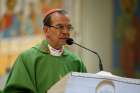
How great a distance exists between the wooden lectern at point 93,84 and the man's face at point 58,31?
809 millimetres

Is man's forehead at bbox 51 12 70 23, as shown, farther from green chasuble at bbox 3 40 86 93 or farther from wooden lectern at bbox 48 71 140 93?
wooden lectern at bbox 48 71 140 93

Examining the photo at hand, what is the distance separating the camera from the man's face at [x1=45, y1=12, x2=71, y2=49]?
397cm

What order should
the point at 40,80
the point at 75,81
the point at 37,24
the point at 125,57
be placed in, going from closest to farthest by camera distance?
the point at 75,81 → the point at 40,80 → the point at 125,57 → the point at 37,24

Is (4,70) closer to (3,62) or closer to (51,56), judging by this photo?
(3,62)

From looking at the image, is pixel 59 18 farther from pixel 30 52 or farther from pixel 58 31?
pixel 30 52

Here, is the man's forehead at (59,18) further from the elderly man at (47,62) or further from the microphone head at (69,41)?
the microphone head at (69,41)

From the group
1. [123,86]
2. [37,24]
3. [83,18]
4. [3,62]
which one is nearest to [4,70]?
[3,62]

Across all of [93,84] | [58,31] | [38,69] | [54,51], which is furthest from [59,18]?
[93,84]

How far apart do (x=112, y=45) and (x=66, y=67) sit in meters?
2.99

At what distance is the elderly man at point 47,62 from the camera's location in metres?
3.78

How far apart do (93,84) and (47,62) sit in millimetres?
909

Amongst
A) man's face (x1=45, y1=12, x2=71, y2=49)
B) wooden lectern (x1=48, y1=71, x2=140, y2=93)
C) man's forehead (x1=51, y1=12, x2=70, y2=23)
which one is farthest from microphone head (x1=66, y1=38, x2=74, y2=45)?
wooden lectern (x1=48, y1=71, x2=140, y2=93)

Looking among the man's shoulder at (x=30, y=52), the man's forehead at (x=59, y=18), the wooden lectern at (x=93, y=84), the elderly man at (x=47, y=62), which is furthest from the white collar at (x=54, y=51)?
the wooden lectern at (x=93, y=84)

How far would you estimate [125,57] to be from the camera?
6848 millimetres
